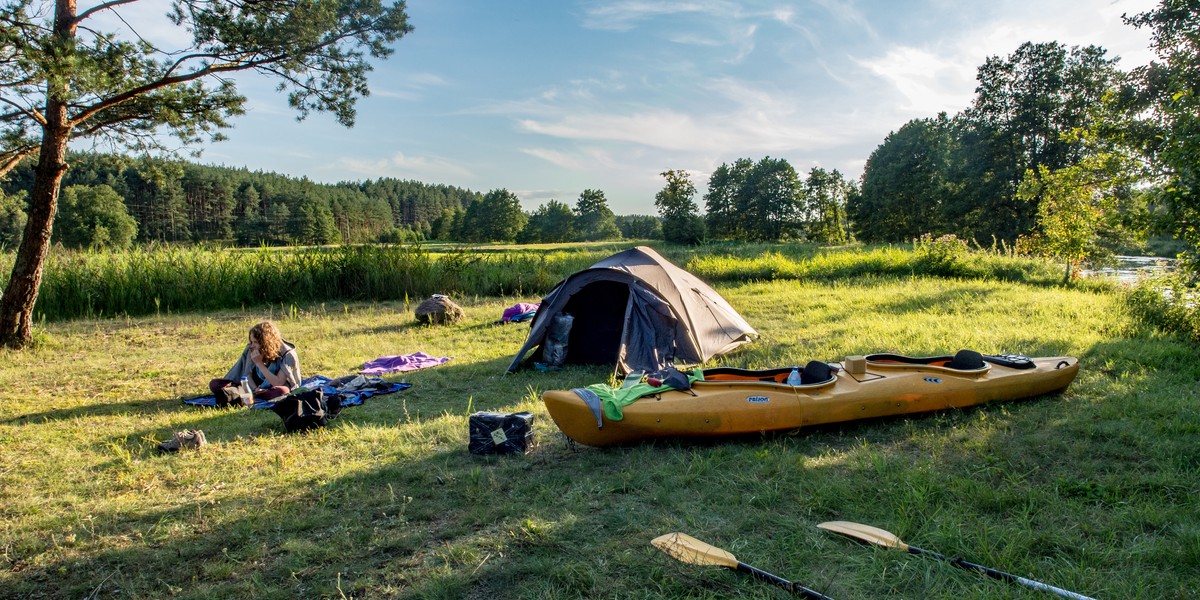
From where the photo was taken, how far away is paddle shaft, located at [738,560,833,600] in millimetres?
2557

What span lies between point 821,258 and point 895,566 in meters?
15.6

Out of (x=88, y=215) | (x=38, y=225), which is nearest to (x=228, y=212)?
(x=88, y=215)

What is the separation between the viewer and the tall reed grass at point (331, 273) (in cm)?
1190

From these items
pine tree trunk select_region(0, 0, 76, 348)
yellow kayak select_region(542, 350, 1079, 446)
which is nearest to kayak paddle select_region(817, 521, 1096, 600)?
yellow kayak select_region(542, 350, 1079, 446)

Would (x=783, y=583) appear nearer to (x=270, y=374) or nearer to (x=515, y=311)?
(x=270, y=374)

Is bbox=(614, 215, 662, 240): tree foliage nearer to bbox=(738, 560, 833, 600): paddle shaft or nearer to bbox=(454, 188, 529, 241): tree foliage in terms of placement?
bbox=(454, 188, 529, 241): tree foliage

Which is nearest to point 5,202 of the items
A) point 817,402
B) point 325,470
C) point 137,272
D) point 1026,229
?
point 137,272

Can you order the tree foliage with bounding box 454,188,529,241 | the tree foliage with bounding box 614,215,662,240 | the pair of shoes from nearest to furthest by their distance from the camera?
the pair of shoes → the tree foliage with bounding box 454,188,529,241 → the tree foliage with bounding box 614,215,662,240

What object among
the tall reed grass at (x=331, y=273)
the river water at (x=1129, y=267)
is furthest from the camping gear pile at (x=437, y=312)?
the river water at (x=1129, y=267)

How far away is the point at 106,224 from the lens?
4344 cm

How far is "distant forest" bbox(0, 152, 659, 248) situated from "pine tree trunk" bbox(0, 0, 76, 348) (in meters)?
22.1

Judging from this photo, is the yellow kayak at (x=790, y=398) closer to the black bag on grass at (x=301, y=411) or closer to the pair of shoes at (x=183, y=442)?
the black bag on grass at (x=301, y=411)

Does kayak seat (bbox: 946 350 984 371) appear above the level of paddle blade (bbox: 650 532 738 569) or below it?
above

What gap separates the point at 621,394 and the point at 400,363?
4.03 metres
